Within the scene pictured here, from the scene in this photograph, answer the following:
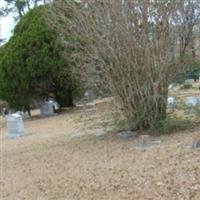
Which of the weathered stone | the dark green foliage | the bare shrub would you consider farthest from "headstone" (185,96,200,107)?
the dark green foliage

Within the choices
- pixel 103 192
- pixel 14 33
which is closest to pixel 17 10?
pixel 14 33

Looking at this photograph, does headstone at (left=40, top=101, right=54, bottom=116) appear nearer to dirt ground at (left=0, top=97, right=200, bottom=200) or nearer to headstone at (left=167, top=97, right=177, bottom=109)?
dirt ground at (left=0, top=97, right=200, bottom=200)

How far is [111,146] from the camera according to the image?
28.3 ft

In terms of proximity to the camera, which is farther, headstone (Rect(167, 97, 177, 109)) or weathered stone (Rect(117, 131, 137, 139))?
headstone (Rect(167, 97, 177, 109))

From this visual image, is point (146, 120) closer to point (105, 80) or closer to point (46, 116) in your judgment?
point (105, 80)

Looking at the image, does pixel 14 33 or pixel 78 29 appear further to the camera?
pixel 14 33

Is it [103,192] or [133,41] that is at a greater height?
[133,41]

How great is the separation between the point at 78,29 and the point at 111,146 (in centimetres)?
204

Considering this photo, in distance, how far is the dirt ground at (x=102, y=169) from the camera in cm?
532

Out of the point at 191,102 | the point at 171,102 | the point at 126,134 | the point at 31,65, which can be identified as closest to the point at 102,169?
the point at 126,134

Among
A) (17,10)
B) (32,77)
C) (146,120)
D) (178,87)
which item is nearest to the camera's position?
(146,120)

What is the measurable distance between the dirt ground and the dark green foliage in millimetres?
9188

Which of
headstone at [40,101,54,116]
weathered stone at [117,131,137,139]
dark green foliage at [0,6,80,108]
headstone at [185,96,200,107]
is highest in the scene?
dark green foliage at [0,6,80,108]

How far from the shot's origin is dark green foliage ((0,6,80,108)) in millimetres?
19375
